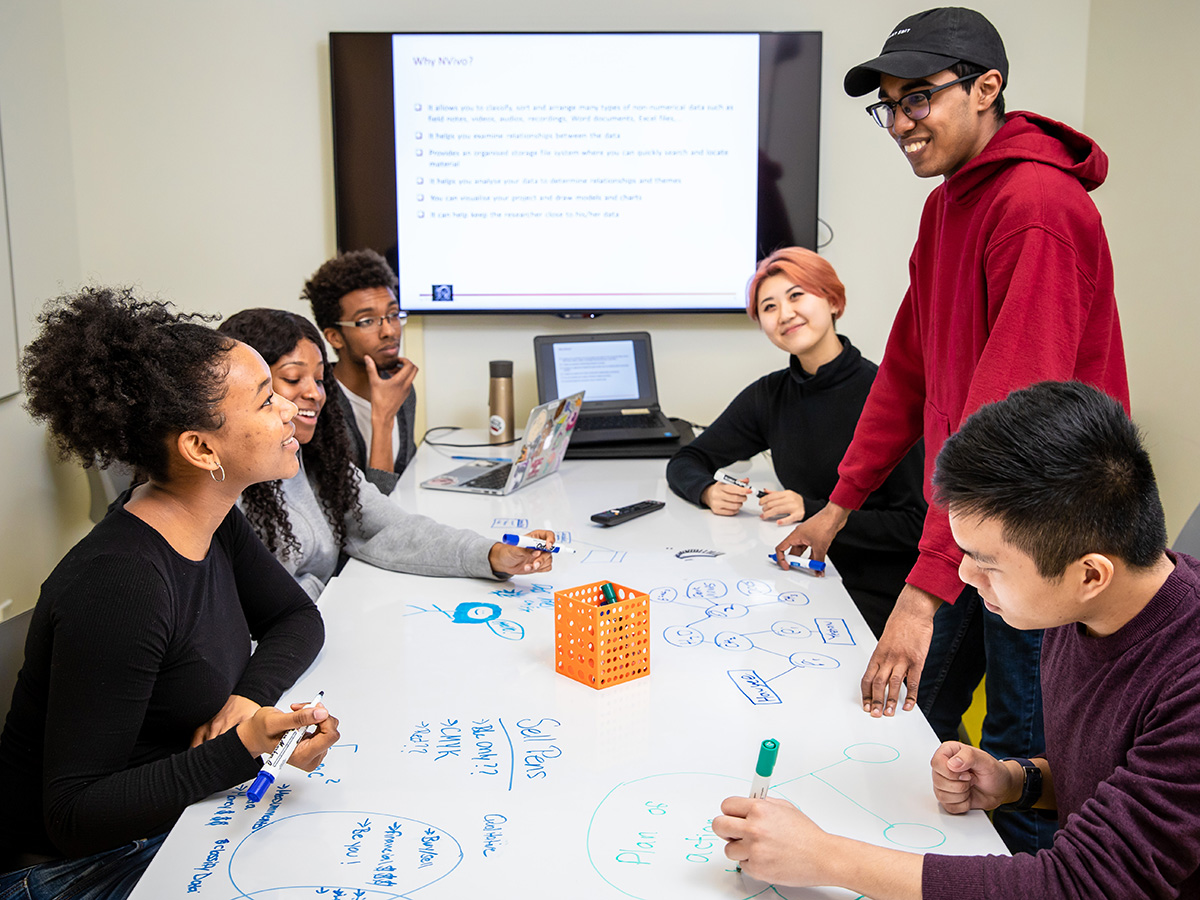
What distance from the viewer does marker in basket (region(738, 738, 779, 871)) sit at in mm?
890

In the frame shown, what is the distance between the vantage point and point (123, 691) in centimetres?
108

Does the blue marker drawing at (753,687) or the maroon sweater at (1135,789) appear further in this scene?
the blue marker drawing at (753,687)

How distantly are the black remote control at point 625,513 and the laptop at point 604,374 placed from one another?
31.7 inches

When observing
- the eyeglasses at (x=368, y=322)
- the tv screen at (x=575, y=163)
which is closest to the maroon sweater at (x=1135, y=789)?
the eyeglasses at (x=368, y=322)

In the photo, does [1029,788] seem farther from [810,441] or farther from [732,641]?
[810,441]

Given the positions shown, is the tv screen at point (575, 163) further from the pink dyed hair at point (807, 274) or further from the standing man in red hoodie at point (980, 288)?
the standing man in red hoodie at point (980, 288)

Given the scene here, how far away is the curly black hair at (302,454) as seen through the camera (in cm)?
178

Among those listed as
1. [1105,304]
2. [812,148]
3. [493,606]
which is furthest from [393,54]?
[1105,304]

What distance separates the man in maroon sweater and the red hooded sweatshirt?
306mm

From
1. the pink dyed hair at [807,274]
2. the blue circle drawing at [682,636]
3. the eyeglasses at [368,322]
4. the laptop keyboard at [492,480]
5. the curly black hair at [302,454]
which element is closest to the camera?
the blue circle drawing at [682,636]

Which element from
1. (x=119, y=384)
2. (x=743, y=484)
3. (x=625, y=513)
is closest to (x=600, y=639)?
(x=119, y=384)

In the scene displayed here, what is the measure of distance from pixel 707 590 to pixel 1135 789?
88 centimetres

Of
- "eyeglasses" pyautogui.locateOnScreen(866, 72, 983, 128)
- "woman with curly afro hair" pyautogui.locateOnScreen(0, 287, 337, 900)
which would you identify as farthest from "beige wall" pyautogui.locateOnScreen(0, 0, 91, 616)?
"eyeglasses" pyautogui.locateOnScreen(866, 72, 983, 128)

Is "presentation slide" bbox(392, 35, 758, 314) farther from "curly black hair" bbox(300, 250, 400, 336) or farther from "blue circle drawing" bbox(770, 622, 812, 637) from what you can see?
"blue circle drawing" bbox(770, 622, 812, 637)
